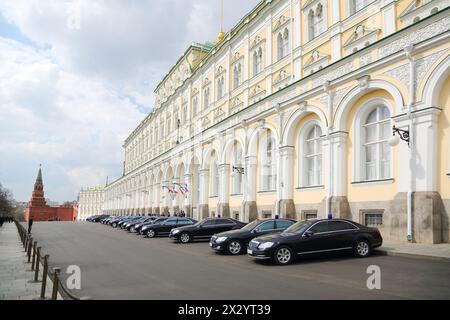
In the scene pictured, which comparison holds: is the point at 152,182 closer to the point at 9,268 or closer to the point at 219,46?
the point at 219,46

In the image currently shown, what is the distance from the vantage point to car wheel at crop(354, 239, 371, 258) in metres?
13.8

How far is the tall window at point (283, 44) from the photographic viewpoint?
28.9 meters

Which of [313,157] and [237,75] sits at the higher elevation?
[237,75]

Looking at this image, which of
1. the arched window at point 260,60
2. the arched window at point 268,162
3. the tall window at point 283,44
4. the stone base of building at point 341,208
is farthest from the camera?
the arched window at point 260,60

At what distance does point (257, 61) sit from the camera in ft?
108

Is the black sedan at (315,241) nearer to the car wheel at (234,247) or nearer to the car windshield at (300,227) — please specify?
the car windshield at (300,227)

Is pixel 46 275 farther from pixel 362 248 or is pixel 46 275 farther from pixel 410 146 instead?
pixel 410 146

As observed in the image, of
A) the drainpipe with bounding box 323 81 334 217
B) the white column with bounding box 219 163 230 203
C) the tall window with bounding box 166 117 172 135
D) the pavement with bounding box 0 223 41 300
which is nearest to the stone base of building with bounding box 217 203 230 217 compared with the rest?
the white column with bounding box 219 163 230 203

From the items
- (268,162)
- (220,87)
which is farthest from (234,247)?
(220,87)

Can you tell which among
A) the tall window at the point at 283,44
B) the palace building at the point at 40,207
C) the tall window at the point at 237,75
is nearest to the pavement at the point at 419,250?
the tall window at the point at 283,44

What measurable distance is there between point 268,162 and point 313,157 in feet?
17.5

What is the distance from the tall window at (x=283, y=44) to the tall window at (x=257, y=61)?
2.74 metres

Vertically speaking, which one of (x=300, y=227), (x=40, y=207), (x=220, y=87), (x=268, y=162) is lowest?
(x=40, y=207)
